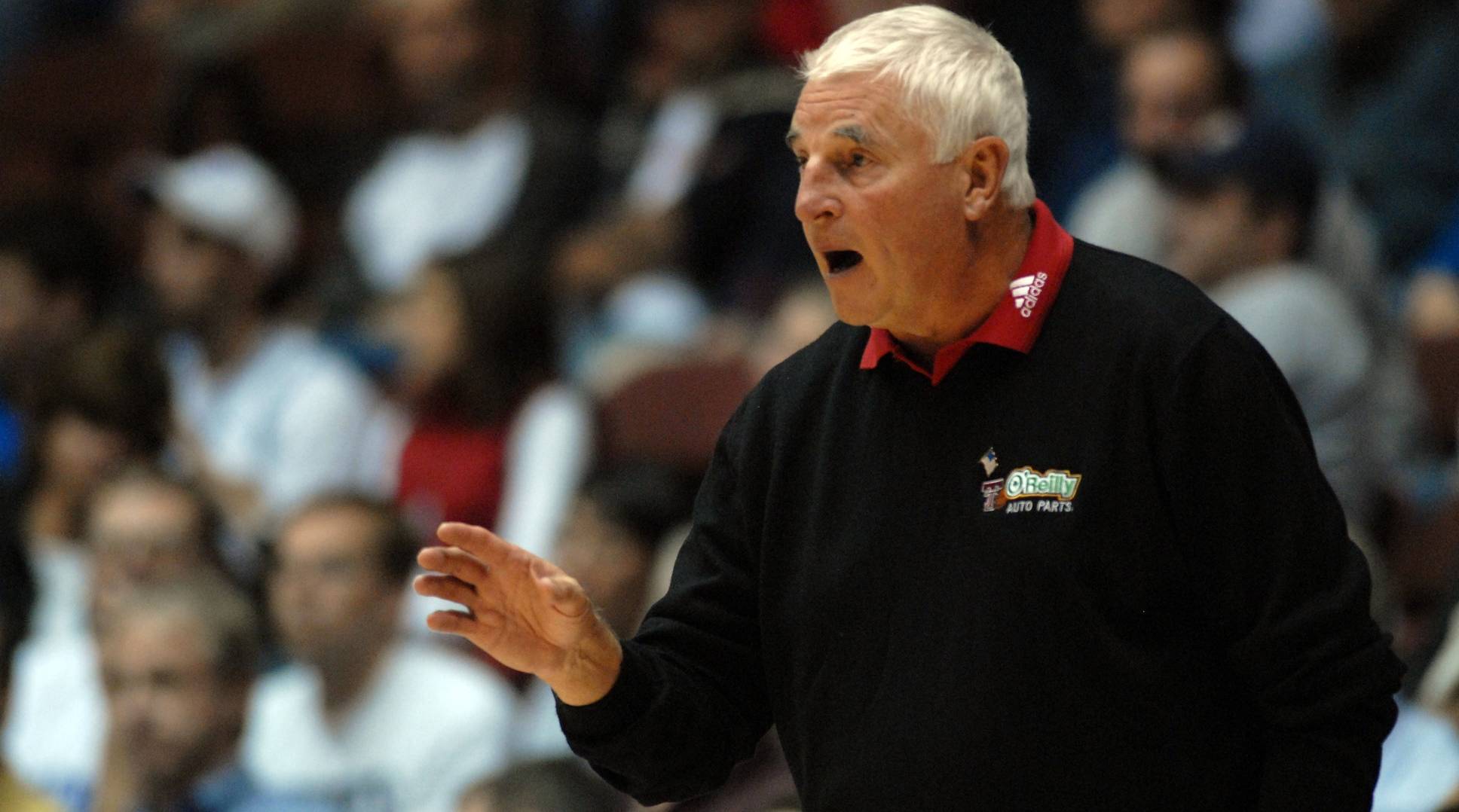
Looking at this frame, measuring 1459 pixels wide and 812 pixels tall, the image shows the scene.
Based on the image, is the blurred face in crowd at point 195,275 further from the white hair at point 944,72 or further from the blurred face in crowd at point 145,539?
the white hair at point 944,72

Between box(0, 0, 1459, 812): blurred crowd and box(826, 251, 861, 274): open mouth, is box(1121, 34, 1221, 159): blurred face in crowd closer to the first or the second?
box(0, 0, 1459, 812): blurred crowd

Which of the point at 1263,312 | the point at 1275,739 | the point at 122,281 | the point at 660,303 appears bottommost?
the point at 1275,739

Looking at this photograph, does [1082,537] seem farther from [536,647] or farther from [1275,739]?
[536,647]

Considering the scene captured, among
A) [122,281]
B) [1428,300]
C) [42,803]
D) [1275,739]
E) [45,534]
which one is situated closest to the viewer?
[1275,739]

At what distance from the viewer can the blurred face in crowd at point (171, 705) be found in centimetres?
440

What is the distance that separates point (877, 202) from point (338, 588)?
2953 mm

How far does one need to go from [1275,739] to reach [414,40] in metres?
5.26

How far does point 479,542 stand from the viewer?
6.76ft

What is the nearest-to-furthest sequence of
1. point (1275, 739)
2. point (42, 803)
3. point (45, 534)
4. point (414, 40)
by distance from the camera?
point (1275, 739), point (42, 803), point (45, 534), point (414, 40)

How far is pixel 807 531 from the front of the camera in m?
2.19

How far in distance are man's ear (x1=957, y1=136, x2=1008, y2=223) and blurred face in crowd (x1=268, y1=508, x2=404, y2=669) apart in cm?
292

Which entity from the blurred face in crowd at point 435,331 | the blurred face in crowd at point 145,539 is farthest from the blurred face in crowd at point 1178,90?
the blurred face in crowd at point 145,539

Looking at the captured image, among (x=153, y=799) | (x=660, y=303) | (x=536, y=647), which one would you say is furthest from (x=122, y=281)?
(x=536, y=647)

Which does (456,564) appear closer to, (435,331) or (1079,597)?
(1079,597)
